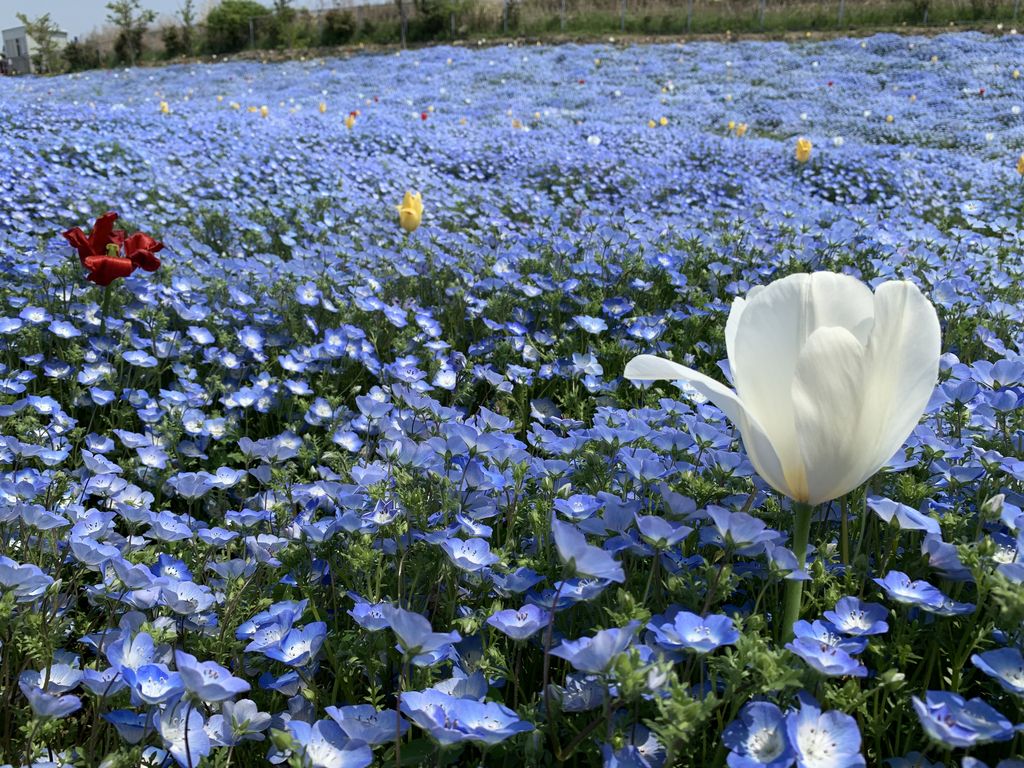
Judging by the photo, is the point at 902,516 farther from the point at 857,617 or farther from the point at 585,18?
the point at 585,18

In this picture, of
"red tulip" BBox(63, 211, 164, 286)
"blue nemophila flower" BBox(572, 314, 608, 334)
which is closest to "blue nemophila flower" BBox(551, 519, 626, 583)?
"blue nemophila flower" BBox(572, 314, 608, 334)

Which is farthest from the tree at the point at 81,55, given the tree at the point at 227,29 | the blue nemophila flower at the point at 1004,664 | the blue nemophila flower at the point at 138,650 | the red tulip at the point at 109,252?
the blue nemophila flower at the point at 1004,664

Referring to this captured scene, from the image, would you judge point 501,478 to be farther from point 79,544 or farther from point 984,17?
point 984,17

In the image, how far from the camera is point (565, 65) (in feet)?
68.3

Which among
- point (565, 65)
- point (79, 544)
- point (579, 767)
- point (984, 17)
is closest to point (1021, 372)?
point (579, 767)

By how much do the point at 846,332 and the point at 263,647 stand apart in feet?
3.04

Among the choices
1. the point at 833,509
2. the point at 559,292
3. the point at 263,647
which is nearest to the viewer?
the point at 263,647

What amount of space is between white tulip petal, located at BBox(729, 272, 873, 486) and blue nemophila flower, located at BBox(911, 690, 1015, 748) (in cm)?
29

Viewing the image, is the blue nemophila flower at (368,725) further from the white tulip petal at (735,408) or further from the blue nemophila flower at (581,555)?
the white tulip petal at (735,408)

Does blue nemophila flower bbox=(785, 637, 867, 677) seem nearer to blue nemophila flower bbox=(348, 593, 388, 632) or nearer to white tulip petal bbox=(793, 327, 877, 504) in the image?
white tulip petal bbox=(793, 327, 877, 504)

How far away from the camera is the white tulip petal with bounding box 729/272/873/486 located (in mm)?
1021

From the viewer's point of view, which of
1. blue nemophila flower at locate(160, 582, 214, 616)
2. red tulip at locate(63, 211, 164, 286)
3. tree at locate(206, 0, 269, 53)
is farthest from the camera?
tree at locate(206, 0, 269, 53)

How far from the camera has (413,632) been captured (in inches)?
39.2

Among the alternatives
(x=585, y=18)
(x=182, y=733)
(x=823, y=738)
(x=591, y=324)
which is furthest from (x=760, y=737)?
(x=585, y=18)
